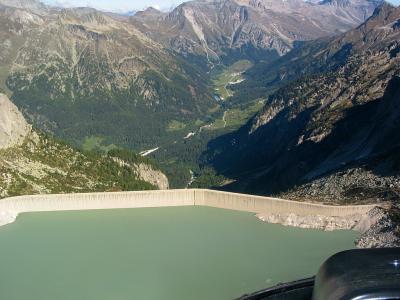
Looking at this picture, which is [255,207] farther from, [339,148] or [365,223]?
[339,148]

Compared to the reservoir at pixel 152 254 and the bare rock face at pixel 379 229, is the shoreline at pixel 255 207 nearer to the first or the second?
the bare rock face at pixel 379 229

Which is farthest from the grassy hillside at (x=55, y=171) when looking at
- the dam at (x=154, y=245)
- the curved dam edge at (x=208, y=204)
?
the dam at (x=154, y=245)

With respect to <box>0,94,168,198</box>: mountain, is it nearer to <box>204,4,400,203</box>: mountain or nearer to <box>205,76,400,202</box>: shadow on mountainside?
<box>204,4,400,203</box>: mountain

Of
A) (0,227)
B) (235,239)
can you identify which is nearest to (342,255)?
(235,239)

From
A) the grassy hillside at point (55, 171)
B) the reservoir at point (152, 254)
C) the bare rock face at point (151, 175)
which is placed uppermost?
the bare rock face at point (151, 175)

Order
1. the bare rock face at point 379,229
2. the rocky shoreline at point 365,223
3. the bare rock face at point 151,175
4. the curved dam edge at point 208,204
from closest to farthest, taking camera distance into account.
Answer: the bare rock face at point 379,229, the rocky shoreline at point 365,223, the curved dam edge at point 208,204, the bare rock face at point 151,175

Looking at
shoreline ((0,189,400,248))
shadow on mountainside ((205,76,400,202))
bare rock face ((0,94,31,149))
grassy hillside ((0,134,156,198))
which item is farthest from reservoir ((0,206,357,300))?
bare rock face ((0,94,31,149))
